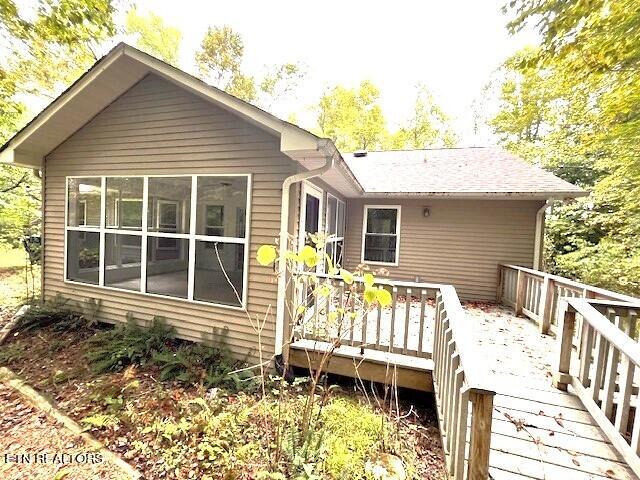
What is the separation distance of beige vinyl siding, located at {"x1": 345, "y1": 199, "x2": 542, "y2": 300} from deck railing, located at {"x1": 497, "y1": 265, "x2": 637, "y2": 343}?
0.41m

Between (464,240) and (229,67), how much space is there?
1632 cm

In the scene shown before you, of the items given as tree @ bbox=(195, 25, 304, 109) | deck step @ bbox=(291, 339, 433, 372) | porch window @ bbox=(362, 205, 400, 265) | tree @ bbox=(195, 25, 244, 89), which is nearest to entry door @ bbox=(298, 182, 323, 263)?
deck step @ bbox=(291, 339, 433, 372)

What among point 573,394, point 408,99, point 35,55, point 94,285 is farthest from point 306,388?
point 408,99

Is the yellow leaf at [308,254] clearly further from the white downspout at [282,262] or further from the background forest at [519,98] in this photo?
the background forest at [519,98]

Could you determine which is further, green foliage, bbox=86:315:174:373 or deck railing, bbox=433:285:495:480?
green foliage, bbox=86:315:174:373

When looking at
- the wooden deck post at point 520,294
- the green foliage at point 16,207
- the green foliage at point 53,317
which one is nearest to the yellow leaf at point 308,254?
the green foliage at point 53,317

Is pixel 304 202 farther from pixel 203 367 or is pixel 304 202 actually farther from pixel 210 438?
pixel 210 438

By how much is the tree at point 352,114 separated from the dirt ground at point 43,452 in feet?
60.8

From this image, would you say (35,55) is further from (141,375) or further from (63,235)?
(141,375)

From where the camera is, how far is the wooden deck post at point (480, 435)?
156cm

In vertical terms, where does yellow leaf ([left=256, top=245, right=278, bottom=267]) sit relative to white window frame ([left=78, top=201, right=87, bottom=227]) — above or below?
below

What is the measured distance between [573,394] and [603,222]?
37.0 ft

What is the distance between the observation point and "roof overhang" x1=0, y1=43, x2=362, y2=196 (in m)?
3.42

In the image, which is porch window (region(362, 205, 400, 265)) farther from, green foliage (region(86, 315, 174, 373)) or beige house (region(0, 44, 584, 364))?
green foliage (region(86, 315, 174, 373))
